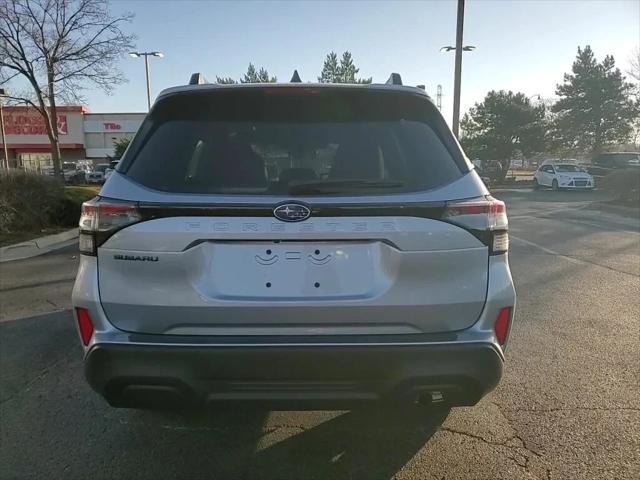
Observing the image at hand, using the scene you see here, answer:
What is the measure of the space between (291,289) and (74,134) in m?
62.2

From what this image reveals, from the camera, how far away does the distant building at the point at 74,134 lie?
175 ft

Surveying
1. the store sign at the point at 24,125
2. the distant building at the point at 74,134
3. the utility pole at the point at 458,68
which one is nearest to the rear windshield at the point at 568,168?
the utility pole at the point at 458,68

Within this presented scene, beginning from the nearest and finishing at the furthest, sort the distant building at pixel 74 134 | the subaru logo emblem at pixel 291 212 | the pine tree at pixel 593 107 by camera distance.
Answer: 1. the subaru logo emblem at pixel 291 212
2. the pine tree at pixel 593 107
3. the distant building at pixel 74 134

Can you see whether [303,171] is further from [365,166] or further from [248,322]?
[248,322]

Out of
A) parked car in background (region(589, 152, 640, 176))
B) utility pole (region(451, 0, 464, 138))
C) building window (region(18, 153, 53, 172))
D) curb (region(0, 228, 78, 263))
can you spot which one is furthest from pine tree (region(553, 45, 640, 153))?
building window (region(18, 153, 53, 172))

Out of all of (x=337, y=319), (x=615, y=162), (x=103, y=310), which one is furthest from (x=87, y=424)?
(x=615, y=162)

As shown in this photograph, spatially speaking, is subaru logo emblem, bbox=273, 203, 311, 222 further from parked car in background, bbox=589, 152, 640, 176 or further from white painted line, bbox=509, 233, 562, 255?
parked car in background, bbox=589, 152, 640, 176

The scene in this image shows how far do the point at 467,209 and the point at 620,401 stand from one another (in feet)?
7.29

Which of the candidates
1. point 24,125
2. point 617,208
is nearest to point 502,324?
point 617,208

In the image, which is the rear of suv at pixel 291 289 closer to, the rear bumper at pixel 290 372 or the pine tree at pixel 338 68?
the rear bumper at pixel 290 372

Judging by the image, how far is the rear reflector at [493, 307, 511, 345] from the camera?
2.39 metres

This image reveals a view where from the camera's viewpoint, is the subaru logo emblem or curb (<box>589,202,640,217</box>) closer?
the subaru logo emblem

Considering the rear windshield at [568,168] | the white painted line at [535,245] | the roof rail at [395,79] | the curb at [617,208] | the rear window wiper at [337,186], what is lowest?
the curb at [617,208]

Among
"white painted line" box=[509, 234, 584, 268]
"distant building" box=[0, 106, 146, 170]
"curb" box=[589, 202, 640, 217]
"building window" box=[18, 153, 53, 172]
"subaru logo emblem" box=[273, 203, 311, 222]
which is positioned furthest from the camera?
"distant building" box=[0, 106, 146, 170]
